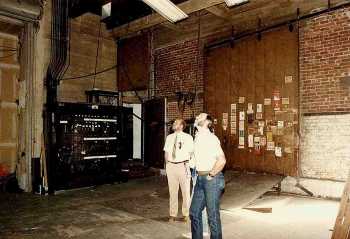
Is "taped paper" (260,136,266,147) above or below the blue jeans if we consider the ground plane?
above

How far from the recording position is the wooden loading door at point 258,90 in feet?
27.4

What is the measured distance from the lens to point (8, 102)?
33.1 feet

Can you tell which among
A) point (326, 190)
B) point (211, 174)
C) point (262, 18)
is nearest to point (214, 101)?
point (262, 18)

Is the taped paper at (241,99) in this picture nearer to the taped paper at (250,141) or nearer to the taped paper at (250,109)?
the taped paper at (250,109)

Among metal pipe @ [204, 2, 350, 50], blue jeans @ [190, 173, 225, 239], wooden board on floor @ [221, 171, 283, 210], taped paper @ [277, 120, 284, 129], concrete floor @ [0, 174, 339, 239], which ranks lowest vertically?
concrete floor @ [0, 174, 339, 239]

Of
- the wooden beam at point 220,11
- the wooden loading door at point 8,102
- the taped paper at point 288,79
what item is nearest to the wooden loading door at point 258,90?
the taped paper at point 288,79

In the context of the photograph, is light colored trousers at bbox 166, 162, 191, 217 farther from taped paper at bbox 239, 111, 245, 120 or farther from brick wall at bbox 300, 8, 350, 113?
brick wall at bbox 300, 8, 350, 113

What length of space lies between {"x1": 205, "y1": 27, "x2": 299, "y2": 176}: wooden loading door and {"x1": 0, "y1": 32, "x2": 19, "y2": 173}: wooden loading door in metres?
5.80

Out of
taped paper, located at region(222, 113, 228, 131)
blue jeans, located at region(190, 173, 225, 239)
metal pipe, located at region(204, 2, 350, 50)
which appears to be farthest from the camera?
taped paper, located at region(222, 113, 228, 131)

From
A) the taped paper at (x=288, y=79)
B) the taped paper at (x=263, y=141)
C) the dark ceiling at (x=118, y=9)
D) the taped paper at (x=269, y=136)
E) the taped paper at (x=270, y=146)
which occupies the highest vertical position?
the dark ceiling at (x=118, y=9)

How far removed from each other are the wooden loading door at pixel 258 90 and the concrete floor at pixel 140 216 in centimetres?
65

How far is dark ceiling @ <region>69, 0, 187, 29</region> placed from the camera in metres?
9.87

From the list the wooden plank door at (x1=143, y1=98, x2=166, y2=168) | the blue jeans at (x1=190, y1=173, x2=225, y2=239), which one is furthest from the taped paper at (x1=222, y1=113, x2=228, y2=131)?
the blue jeans at (x1=190, y1=173, x2=225, y2=239)

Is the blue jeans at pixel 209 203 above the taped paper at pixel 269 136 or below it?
below
